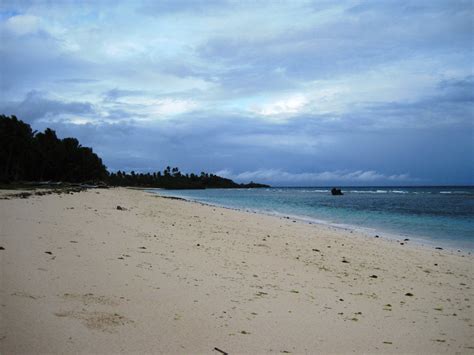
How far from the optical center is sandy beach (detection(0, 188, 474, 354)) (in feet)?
12.8

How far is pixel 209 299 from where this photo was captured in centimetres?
529

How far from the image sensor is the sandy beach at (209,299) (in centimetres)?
390

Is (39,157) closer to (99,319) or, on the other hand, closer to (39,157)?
(39,157)

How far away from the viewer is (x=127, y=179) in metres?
170

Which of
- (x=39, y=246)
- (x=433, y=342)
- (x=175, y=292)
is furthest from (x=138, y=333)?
(x=39, y=246)

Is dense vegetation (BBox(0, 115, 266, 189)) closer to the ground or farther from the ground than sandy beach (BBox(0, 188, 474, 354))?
farther from the ground

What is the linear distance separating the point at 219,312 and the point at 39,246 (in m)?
4.63

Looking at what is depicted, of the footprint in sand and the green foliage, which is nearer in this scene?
the footprint in sand

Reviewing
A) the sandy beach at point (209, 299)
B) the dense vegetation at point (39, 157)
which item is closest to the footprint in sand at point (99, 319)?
the sandy beach at point (209, 299)

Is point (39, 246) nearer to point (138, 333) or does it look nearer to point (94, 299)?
point (94, 299)

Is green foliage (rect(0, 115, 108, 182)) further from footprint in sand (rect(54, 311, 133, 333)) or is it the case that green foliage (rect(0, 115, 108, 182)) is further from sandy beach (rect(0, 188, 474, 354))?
footprint in sand (rect(54, 311, 133, 333))

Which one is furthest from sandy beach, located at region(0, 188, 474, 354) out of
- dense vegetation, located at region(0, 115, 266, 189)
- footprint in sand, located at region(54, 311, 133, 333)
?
dense vegetation, located at region(0, 115, 266, 189)

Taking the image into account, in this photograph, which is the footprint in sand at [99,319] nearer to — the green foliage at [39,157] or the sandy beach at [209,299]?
the sandy beach at [209,299]

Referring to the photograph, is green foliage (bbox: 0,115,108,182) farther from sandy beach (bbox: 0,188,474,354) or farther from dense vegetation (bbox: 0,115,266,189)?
sandy beach (bbox: 0,188,474,354)
